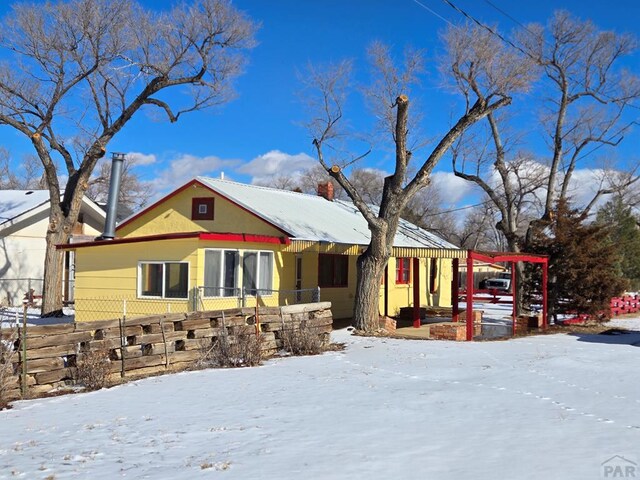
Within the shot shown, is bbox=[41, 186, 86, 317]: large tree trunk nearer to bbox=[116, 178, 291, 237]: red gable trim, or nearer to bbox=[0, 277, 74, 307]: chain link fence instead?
bbox=[116, 178, 291, 237]: red gable trim

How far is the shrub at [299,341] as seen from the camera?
13.9 m

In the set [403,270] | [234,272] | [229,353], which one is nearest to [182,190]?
[234,272]

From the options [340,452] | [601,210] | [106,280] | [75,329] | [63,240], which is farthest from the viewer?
[601,210]

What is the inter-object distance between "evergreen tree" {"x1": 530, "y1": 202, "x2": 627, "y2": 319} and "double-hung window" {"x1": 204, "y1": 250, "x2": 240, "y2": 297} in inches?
403

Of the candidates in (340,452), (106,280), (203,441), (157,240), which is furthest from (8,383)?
(106,280)

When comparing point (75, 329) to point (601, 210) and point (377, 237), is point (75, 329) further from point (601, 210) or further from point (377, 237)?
point (601, 210)

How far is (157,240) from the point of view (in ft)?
57.9

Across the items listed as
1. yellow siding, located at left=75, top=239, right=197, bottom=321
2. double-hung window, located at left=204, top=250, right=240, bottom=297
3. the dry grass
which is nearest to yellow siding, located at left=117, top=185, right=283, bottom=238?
double-hung window, located at left=204, top=250, right=240, bottom=297

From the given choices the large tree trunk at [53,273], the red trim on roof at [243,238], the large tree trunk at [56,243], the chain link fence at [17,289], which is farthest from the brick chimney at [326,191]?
the chain link fence at [17,289]

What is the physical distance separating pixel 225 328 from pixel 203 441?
18.7 ft

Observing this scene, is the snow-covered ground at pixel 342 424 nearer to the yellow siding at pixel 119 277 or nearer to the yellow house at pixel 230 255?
the yellow house at pixel 230 255

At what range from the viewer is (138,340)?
37.4 ft

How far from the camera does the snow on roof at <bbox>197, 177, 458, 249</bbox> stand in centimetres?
2011

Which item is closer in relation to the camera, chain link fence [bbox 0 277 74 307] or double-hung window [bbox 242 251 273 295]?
double-hung window [bbox 242 251 273 295]
